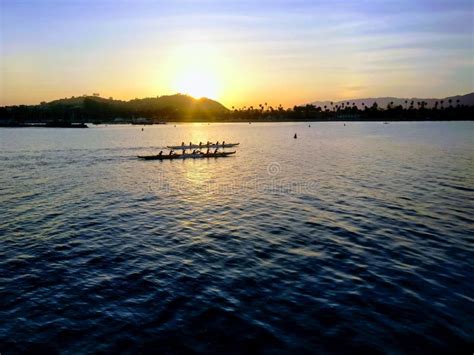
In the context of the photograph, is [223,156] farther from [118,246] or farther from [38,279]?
[38,279]

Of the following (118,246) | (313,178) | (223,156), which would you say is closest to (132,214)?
(118,246)

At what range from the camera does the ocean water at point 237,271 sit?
1495 centimetres

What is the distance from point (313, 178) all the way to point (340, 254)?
32.1 metres

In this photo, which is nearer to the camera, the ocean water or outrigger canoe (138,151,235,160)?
the ocean water

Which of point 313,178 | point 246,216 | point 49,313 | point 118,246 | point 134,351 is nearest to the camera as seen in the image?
point 134,351

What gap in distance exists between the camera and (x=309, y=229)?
2888 centimetres

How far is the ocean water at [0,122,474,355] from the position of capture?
1495 centimetres

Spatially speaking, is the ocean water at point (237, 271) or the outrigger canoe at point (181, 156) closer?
the ocean water at point (237, 271)

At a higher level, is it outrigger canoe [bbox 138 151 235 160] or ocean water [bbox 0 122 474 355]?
outrigger canoe [bbox 138 151 235 160]

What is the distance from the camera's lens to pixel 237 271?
21094mm

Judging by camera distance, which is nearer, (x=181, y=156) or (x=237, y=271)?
(x=237, y=271)

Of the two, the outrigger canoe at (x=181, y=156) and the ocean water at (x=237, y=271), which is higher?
the outrigger canoe at (x=181, y=156)

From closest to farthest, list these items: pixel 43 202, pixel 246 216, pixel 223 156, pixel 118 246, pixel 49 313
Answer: pixel 49 313, pixel 118 246, pixel 246 216, pixel 43 202, pixel 223 156

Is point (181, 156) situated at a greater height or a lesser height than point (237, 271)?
greater
